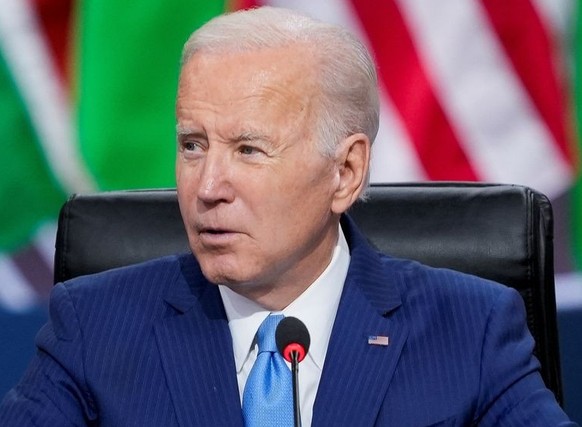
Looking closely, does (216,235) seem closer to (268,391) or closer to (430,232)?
(268,391)

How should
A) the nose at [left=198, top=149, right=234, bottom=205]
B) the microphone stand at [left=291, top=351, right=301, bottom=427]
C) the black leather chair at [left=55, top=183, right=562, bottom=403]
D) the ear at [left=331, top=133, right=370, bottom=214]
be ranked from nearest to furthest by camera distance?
the microphone stand at [left=291, top=351, right=301, bottom=427] → the nose at [left=198, top=149, right=234, bottom=205] → the ear at [left=331, top=133, right=370, bottom=214] → the black leather chair at [left=55, top=183, right=562, bottom=403]

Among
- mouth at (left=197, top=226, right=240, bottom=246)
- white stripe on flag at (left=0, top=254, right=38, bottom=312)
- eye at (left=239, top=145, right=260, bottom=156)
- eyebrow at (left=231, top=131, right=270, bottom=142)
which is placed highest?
eyebrow at (left=231, top=131, right=270, bottom=142)

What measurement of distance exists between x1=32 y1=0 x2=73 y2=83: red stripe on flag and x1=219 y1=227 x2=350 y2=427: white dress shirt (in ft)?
3.44

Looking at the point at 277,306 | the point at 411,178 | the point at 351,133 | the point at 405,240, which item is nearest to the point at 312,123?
the point at 351,133

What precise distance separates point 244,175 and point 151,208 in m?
0.44

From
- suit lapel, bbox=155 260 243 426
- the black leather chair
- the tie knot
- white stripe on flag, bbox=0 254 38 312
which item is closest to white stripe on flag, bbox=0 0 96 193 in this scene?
white stripe on flag, bbox=0 254 38 312

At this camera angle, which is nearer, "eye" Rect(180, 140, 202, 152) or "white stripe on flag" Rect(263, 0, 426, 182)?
"eye" Rect(180, 140, 202, 152)

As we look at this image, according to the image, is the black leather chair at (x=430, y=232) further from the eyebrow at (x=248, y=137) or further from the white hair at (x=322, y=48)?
the eyebrow at (x=248, y=137)

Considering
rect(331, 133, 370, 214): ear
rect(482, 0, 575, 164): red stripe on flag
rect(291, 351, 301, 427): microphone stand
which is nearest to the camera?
rect(291, 351, 301, 427): microphone stand

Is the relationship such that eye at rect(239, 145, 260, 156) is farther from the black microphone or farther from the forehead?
the black microphone

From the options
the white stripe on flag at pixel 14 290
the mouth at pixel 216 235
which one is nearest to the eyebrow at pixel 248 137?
the mouth at pixel 216 235

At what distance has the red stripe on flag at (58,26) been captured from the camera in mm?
2414

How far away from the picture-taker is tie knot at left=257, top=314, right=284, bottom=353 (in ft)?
4.82

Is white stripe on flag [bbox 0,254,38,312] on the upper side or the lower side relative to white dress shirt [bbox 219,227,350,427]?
lower
